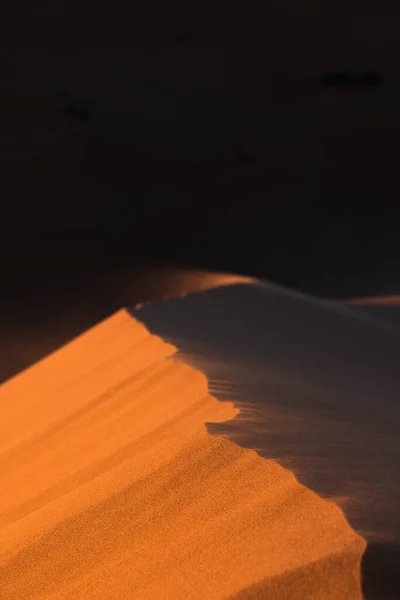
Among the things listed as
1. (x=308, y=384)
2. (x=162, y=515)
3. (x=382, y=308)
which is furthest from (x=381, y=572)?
(x=382, y=308)

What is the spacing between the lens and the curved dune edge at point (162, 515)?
134cm

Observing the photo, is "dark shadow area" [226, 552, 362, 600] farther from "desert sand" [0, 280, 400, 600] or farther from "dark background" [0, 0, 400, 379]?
"dark background" [0, 0, 400, 379]

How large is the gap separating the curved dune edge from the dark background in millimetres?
5654

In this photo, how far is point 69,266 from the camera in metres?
10.3

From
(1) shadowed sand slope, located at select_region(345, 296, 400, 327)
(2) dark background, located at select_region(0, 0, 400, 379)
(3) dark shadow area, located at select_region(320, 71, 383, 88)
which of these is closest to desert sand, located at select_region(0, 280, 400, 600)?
(1) shadowed sand slope, located at select_region(345, 296, 400, 327)

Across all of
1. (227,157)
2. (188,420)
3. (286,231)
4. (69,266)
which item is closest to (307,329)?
(188,420)

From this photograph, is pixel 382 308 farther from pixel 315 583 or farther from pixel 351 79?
pixel 351 79

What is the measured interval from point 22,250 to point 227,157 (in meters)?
4.09

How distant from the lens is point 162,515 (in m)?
1.66

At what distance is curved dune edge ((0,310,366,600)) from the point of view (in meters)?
1.34

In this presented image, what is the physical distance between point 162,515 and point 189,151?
12.3 meters

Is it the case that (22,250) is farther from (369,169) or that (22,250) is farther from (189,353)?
(189,353)

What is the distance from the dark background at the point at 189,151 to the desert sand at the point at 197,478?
520cm

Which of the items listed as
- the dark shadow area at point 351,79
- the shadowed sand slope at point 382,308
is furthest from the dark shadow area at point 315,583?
the dark shadow area at point 351,79
